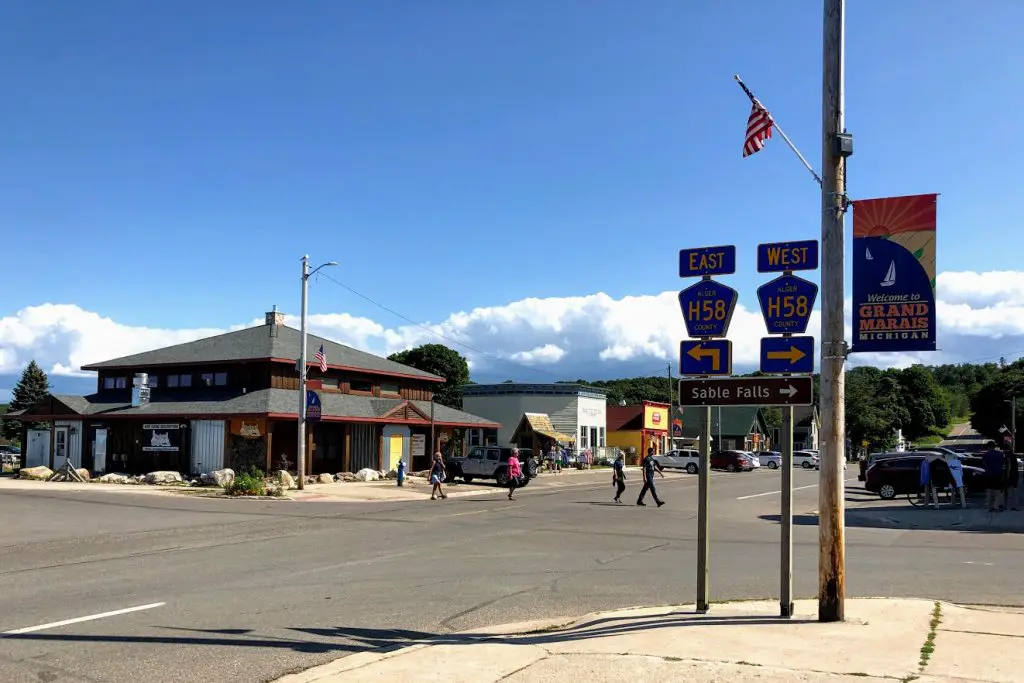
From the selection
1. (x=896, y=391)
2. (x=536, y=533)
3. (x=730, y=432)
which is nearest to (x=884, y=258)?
(x=536, y=533)

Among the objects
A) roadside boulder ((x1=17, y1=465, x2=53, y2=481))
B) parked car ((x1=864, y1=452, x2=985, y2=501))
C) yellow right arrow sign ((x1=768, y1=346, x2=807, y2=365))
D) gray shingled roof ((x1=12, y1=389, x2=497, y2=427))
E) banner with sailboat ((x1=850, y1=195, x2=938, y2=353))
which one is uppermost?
banner with sailboat ((x1=850, y1=195, x2=938, y2=353))

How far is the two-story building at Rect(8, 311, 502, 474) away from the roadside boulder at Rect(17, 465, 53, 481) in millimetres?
1845

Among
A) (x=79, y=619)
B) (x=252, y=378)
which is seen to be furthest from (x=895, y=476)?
(x=252, y=378)

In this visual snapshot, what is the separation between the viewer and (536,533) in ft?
58.5

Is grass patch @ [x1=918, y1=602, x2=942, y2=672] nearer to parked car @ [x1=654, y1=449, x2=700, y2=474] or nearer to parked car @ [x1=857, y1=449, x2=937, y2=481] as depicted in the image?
parked car @ [x1=857, y1=449, x2=937, y2=481]

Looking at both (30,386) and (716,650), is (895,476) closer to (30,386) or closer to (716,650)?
(716,650)

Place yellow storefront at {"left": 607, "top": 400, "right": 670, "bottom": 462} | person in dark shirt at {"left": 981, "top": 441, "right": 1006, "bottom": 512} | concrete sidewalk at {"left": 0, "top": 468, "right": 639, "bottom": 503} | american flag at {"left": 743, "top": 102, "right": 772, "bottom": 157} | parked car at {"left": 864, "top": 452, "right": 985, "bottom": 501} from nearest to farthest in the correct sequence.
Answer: american flag at {"left": 743, "top": 102, "right": 772, "bottom": 157}
person in dark shirt at {"left": 981, "top": 441, "right": 1006, "bottom": 512}
parked car at {"left": 864, "top": 452, "right": 985, "bottom": 501}
concrete sidewalk at {"left": 0, "top": 468, "right": 639, "bottom": 503}
yellow storefront at {"left": 607, "top": 400, "right": 670, "bottom": 462}

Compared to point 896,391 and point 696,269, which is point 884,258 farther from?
point 896,391

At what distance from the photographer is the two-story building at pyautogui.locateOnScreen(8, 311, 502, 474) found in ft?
123

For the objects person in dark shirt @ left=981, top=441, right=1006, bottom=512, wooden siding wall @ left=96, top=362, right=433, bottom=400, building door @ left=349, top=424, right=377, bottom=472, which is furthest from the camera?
building door @ left=349, top=424, right=377, bottom=472

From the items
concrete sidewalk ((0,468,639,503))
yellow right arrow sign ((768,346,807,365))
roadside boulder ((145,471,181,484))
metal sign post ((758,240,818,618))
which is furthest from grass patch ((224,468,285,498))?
yellow right arrow sign ((768,346,807,365))

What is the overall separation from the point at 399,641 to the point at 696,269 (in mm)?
4924


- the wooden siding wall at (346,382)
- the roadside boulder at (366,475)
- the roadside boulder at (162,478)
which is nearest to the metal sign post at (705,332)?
the roadside boulder at (366,475)

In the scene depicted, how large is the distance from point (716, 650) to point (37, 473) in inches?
1588
